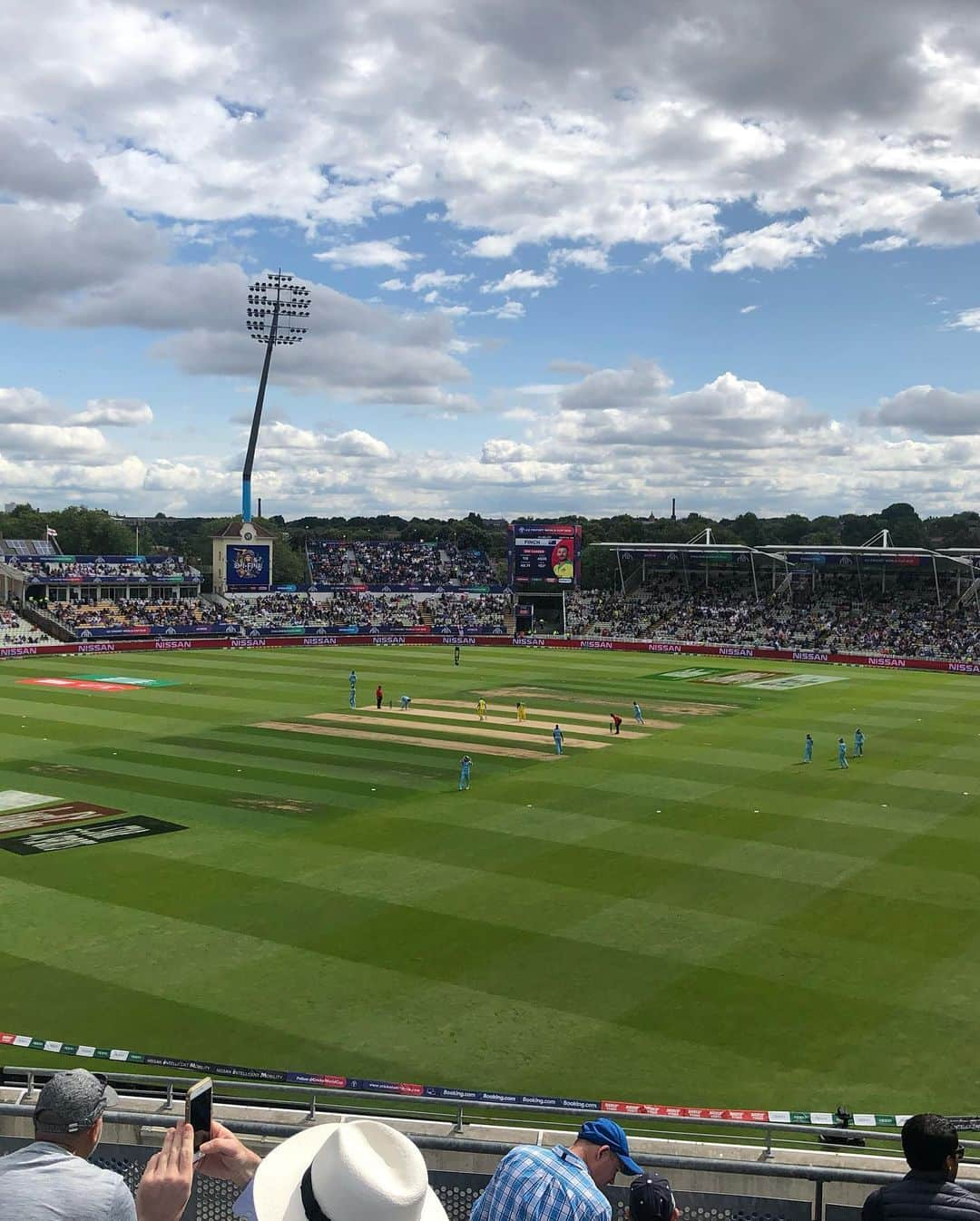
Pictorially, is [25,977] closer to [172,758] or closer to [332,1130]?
[332,1130]

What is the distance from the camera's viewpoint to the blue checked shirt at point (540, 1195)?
4133mm

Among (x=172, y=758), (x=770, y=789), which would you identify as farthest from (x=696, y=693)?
(x=172, y=758)

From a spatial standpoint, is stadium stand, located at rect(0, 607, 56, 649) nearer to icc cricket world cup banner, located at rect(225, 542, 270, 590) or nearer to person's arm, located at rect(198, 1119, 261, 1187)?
icc cricket world cup banner, located at rect(225, 542, 270, 590)

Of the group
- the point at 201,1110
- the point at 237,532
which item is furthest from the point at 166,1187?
the point at 237,532

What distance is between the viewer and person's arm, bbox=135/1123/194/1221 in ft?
A: 11.5

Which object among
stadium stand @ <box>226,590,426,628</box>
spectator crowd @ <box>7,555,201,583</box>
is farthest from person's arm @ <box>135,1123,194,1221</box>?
spectator crowd @ <box>7,555,201,583</box>

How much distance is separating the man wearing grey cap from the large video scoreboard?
85.5 m

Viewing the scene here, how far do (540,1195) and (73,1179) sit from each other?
168 cm

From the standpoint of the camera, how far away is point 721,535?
16300 centimetres

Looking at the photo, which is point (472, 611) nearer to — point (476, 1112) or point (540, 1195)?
point (476, 1112)

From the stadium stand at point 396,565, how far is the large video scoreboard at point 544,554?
15.5 m

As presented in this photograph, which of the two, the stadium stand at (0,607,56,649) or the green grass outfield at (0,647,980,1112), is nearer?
the green grass outfield at (0,647,980,1112)

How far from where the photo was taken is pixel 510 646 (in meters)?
83.8

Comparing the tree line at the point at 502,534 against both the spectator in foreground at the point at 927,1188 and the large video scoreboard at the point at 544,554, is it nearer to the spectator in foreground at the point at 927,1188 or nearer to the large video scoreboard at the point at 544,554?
the large video scoreboard at the point at 544,554
